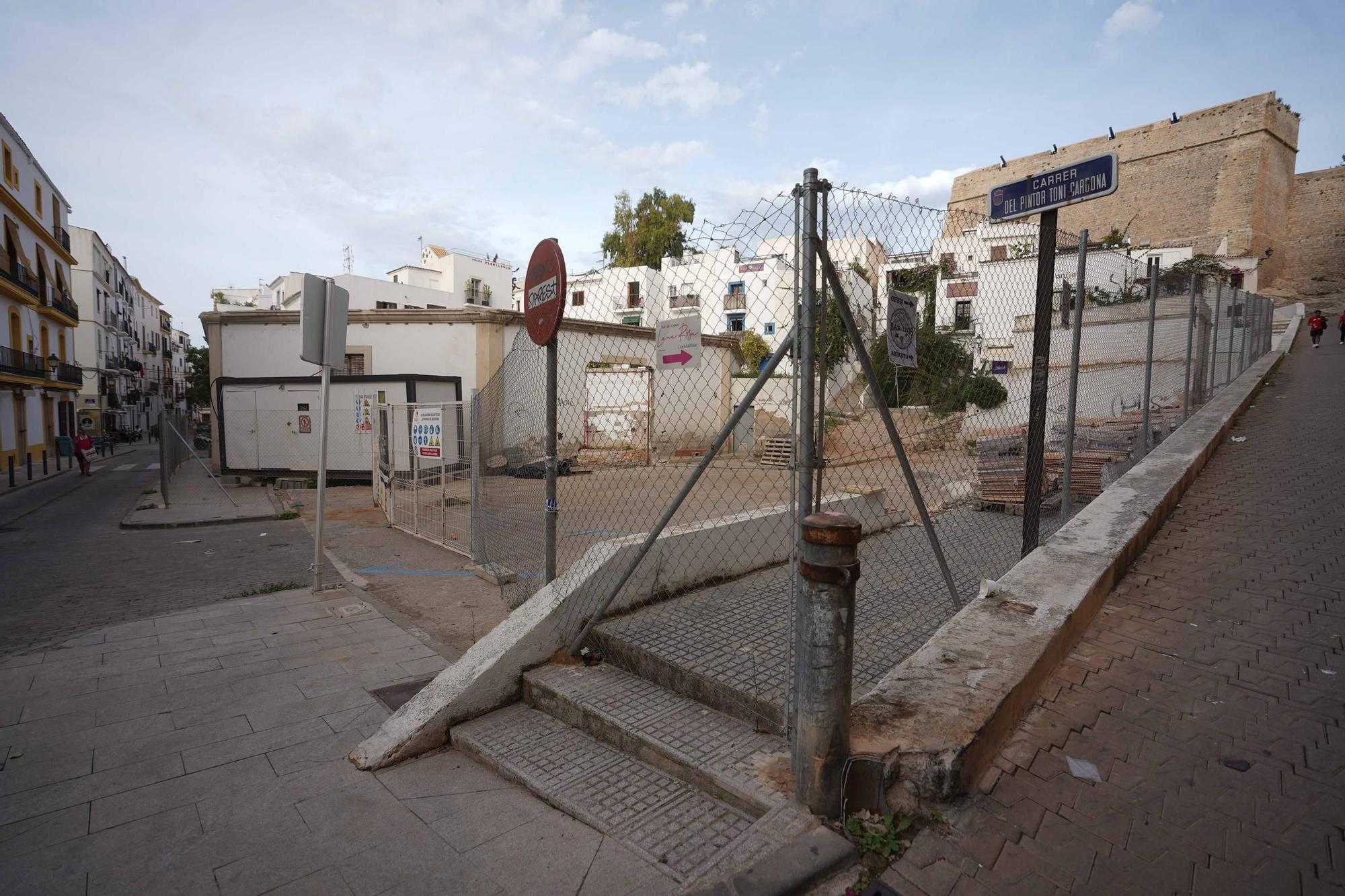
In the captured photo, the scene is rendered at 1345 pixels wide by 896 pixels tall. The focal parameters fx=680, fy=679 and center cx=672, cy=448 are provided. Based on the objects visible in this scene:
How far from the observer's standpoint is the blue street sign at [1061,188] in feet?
12.0

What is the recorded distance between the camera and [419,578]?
270 inches

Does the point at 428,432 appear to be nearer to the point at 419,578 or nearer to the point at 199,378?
the point at 419,578

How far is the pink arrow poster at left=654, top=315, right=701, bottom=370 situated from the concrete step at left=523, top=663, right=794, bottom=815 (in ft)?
5.21

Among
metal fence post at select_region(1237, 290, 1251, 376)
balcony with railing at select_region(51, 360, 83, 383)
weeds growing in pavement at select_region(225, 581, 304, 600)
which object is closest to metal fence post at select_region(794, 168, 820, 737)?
weeds growing in pavement at select_region(225, 581, 304, 600)

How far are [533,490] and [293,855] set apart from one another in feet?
34.9

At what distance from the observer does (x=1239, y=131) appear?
128ft

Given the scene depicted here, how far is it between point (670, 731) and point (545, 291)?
2559mm

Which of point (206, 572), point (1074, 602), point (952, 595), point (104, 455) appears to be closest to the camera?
point (1074, 602)

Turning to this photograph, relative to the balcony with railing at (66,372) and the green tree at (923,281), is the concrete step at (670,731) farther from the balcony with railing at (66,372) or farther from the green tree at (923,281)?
the balcony with railing at (66,372)

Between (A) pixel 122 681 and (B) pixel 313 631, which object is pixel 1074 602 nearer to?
(B) pixel 313 631

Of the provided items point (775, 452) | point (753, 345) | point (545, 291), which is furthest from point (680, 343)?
point (753, 345)

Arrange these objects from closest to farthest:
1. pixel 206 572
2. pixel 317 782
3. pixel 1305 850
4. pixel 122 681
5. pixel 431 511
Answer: pixel 1305 850, pixel 317 782, pixel 122 681, pixel 206 572, pixel 431 511

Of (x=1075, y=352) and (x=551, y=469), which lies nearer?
(x=551, y=469)

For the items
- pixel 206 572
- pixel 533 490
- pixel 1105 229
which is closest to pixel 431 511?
pixel 533 490
